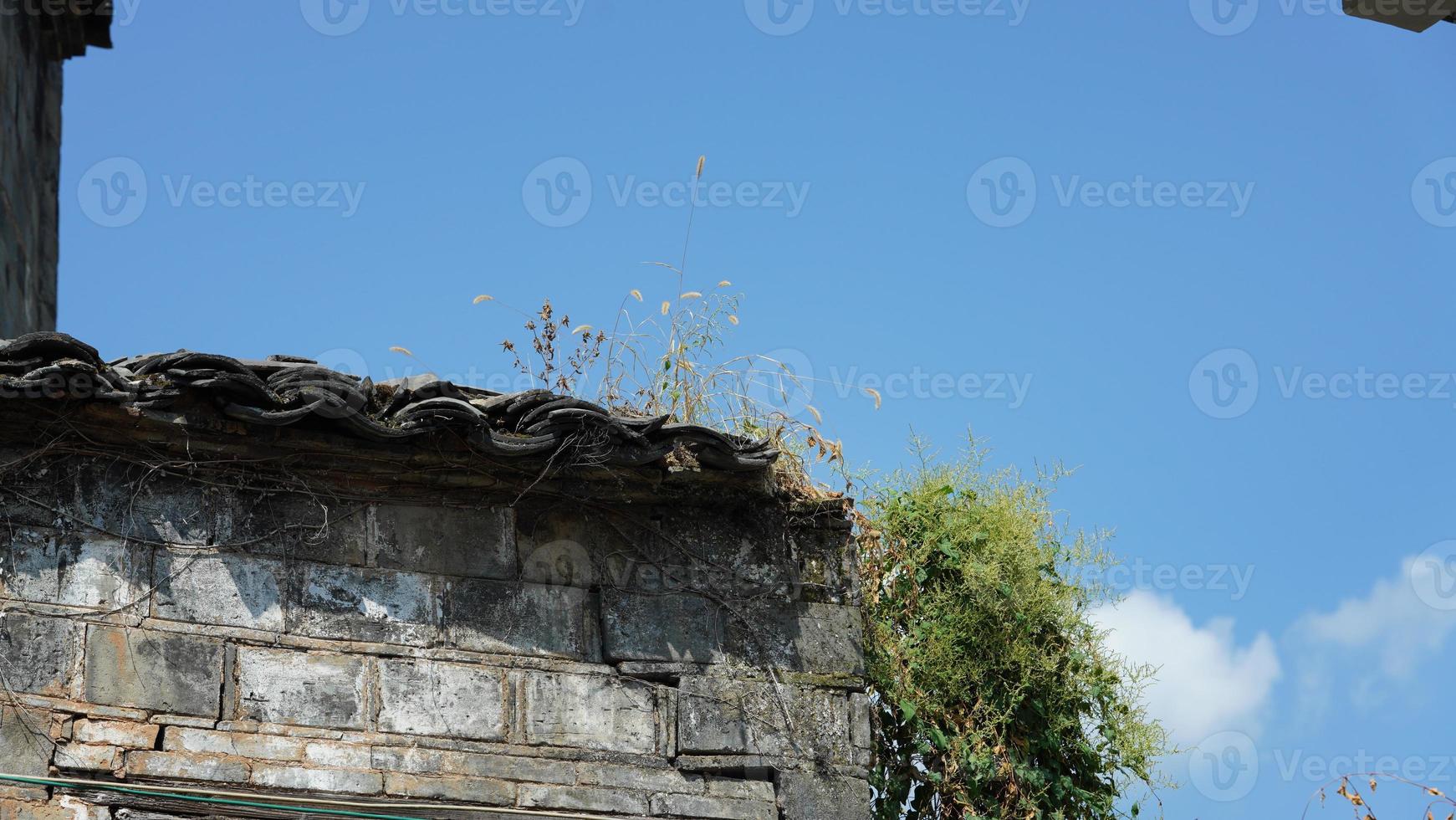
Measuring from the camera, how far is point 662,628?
606cm

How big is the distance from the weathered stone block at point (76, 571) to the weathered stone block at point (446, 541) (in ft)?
2.63

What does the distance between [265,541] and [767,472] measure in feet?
5.91

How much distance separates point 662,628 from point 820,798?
2.74 ft

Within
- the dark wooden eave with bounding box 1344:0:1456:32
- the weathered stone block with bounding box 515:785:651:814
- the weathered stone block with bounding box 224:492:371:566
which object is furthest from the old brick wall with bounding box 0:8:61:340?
the dark wooden eave with bounding box 1344:0:1456:32

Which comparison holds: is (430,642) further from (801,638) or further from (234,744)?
(801,638)

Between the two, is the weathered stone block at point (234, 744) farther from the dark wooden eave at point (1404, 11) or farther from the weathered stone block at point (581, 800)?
the dark wooden eave at point (1404, 11)

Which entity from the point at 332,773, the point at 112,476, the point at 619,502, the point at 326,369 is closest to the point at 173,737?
the point at 332,773

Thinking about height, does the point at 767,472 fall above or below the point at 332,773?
above

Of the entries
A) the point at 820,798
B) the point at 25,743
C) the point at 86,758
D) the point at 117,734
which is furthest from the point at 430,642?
the point at 820,798

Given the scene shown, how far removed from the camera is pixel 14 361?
520 centimetres

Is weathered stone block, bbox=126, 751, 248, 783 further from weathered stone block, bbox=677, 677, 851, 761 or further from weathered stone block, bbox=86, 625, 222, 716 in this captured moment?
weathered stone block, bbox=677, 677, 851, 761

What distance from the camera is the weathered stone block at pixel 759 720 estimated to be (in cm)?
591

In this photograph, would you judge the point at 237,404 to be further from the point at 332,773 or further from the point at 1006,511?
the point at 1006,511

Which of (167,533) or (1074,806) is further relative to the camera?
(1074,806)
